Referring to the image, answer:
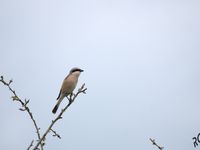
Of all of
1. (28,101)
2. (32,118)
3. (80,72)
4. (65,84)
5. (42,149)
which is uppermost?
(80,72)

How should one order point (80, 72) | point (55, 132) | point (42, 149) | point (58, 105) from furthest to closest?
point (80, 72) → point (58, 105) → point (55, 132) → point (42, 149)

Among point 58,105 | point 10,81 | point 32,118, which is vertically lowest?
point 32,118

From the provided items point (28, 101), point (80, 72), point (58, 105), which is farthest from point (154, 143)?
point (80, 72)

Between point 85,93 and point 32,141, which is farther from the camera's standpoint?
point 85,93

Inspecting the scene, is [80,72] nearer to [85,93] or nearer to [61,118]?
[85,93]

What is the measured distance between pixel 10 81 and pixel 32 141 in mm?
1419

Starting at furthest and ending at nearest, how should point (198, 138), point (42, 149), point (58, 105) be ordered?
point (58, 105), point (42, 149), point (198, 138)

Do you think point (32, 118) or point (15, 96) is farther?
point (15, 96)

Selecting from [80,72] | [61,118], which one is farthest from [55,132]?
[80,72]

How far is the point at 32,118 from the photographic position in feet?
14.4

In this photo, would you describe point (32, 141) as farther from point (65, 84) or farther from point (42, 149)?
point (65, 84)

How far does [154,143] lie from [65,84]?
15.8 feet

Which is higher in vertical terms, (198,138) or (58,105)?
(58,105)

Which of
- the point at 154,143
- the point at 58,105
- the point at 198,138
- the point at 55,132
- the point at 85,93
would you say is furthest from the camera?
the point at 58,105
